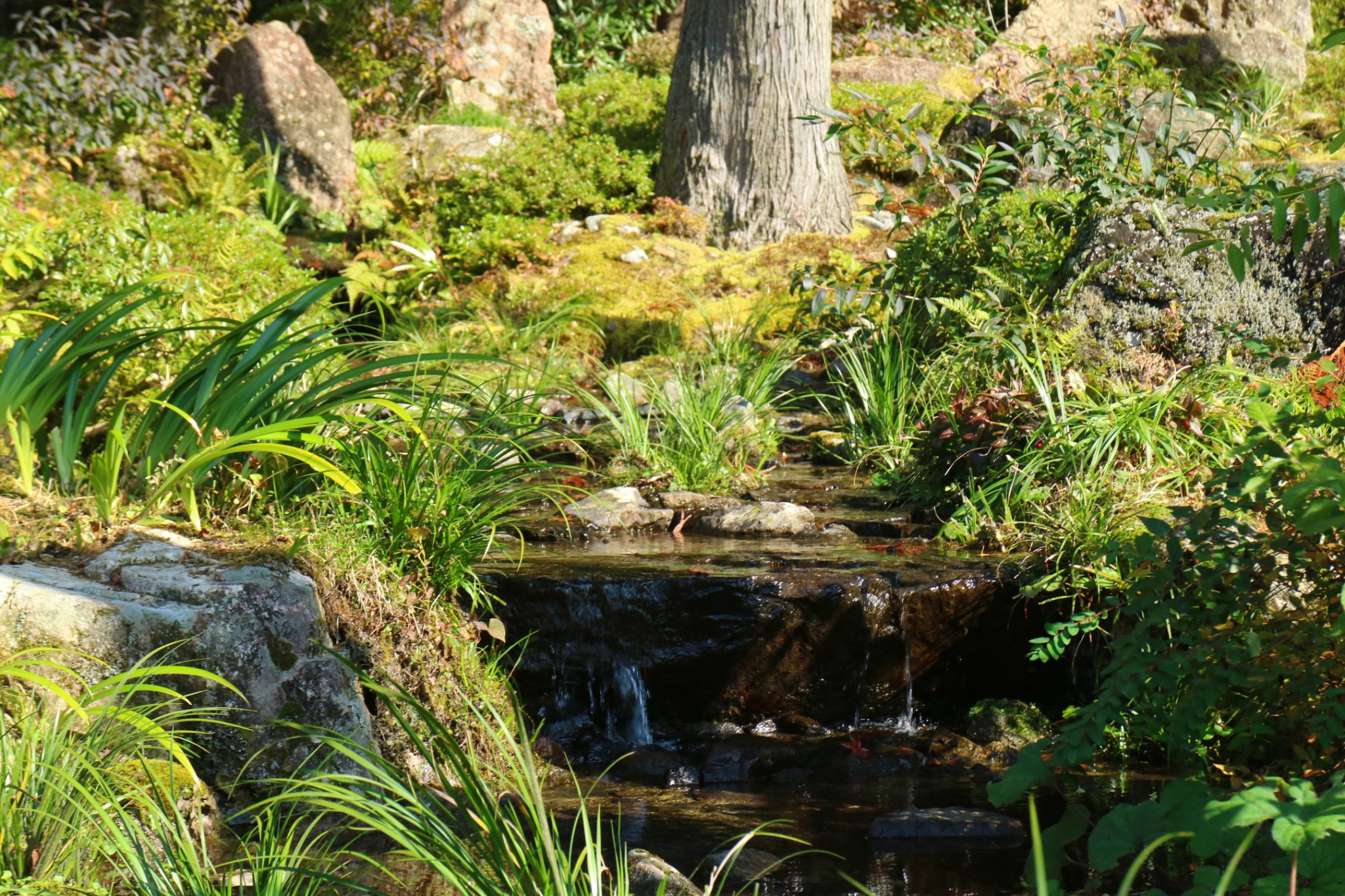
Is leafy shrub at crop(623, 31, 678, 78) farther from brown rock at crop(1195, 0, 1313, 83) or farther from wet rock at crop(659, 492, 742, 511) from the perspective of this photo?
wet rock at crop(659, 492, 742, 511)

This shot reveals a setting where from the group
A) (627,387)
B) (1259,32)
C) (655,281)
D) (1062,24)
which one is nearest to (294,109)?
(655,281)

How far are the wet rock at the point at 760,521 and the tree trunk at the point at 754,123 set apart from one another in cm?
423

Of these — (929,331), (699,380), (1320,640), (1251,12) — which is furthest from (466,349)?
(1251,12)

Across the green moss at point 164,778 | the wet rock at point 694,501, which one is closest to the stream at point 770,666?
the wet rock at point 694,501

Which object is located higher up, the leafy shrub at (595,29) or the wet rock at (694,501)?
the leafy shrub at (595,29)

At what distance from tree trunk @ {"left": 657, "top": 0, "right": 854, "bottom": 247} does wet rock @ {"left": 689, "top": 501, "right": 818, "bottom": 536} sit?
4227mm

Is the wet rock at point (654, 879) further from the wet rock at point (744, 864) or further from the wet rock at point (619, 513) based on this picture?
the wet rock at point (619, 513)

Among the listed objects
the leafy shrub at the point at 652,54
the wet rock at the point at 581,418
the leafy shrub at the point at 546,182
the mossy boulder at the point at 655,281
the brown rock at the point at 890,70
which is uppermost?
the leafy shrub at the point at 652,54

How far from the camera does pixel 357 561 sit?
3.84 m

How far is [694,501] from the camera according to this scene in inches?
229

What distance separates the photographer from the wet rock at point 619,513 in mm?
5496

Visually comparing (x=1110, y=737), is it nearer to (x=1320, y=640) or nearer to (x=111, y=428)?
(x=1320, y=640)

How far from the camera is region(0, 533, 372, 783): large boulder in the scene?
323 centimetres

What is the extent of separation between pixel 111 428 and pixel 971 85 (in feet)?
35.5
